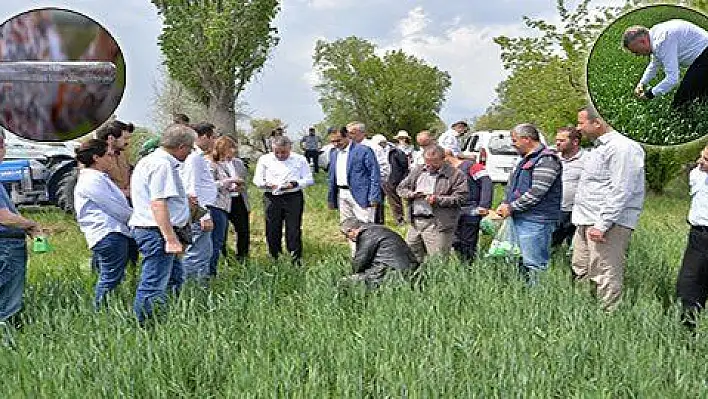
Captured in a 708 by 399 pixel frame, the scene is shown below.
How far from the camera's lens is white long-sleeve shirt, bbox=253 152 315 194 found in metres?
6.70

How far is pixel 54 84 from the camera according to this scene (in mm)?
1313

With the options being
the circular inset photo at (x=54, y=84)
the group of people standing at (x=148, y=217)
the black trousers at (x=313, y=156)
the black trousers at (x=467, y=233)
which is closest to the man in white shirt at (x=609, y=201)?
the black trousers at (x=467, y=233)

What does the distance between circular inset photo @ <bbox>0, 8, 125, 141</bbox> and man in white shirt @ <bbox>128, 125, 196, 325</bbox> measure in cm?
287

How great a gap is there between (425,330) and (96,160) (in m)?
2.47

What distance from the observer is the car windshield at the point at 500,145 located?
1636 centimetres

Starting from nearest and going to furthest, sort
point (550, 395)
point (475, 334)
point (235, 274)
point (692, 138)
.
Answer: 1. point (692, 138)
2. point (550, 395)
3. point (475, 334)
4. point (235, 274)

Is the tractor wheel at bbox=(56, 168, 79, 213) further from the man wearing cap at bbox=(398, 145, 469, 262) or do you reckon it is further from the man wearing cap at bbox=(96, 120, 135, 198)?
the man wearing cap at bbox=(398, 145, 469, 262)

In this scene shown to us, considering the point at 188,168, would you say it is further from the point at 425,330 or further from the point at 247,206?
the point at 425,330

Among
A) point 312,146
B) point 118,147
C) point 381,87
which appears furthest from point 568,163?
point 381,87

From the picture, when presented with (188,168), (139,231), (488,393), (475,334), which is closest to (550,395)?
(488,393)

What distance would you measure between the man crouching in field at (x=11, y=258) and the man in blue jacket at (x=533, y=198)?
3.20 meters

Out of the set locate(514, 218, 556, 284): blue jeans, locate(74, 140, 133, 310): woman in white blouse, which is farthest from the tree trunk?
locate(514, 218, 556, 284): blue jeans

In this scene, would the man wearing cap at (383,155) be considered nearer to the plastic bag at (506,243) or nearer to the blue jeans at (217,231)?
the blue jeans at (217,231)

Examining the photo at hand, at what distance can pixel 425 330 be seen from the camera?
3.57 m
